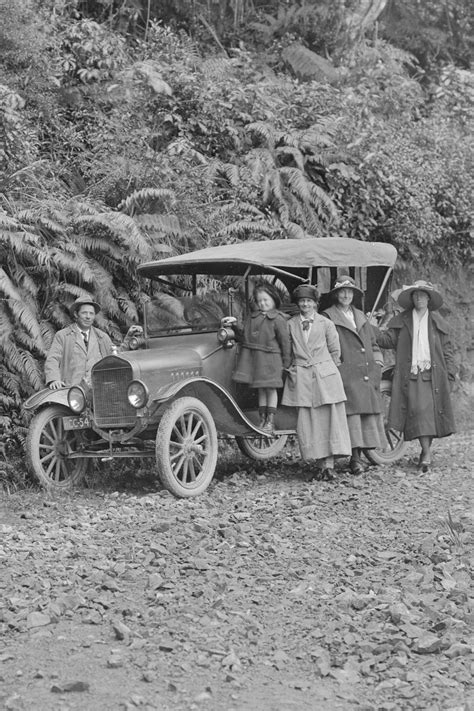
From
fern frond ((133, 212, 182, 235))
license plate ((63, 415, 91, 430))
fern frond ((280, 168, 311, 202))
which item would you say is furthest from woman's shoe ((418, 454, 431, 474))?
fern frond ((280, 168, 311, 202))

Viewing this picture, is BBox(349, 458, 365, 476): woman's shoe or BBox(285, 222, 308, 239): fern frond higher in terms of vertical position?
BBox(285, 222, 308, 239): fern frond

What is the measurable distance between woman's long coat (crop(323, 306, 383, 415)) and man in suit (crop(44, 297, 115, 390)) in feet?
7.92

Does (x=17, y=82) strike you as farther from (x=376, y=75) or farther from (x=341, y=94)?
(x=376, y=75)

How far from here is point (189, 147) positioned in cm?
1373

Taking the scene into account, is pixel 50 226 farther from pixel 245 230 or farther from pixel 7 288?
pixel 245 230

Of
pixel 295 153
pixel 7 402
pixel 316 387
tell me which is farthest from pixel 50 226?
pixel 295 153

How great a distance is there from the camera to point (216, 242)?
40.6 feet

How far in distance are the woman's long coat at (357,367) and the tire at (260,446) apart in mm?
1043

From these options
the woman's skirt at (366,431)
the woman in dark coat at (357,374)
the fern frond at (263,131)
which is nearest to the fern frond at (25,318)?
the woman in dark coat at (357,374)

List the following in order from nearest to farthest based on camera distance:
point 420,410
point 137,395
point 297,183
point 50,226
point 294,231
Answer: point 137,395, point 420,410, point 50,226, point 294,231, point 297,183

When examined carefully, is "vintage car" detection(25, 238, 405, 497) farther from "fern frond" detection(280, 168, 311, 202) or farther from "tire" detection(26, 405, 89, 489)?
"fern frond" detection(280, 168, 311, 202)

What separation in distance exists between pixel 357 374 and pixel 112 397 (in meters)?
2.69

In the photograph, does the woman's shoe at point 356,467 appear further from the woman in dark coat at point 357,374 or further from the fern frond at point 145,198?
the fern frond at point 145,198

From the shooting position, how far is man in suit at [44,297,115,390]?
9.32m
